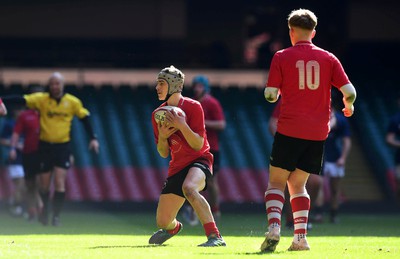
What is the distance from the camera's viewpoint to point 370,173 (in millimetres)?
26156

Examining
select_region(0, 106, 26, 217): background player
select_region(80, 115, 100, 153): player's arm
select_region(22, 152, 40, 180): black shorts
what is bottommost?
select_region(0, 106, 26, 217): background player

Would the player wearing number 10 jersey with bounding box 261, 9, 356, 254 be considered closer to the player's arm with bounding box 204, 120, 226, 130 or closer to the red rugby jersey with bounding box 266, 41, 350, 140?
the red rugby jersey with bounding box 266, 41, 350, 140

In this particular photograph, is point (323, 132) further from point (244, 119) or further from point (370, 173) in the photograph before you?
point (244, 119)

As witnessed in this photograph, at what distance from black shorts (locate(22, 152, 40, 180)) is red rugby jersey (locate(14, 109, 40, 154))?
0.51 feet

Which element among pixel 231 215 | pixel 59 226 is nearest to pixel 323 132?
pixel 59 226

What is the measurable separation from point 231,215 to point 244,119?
7.30m

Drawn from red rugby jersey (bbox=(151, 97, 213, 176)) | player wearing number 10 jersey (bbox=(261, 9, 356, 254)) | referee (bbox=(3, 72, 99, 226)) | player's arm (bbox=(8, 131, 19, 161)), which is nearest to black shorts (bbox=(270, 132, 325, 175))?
player wearing number 10 jersey (bbox=(261, 9, 356, 254))

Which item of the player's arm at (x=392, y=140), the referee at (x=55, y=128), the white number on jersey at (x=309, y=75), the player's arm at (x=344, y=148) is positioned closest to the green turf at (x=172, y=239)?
the referee at (x=55, y=128)

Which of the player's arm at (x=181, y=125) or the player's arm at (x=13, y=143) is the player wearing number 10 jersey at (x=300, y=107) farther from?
the player's arm at (x=13, y=143)

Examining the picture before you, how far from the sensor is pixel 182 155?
42.0 feet

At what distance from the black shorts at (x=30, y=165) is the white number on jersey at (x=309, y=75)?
8.13 meters

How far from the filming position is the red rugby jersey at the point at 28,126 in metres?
19.8

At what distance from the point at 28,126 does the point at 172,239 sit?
6.00 metres

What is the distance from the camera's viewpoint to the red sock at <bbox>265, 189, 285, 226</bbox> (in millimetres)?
11695
